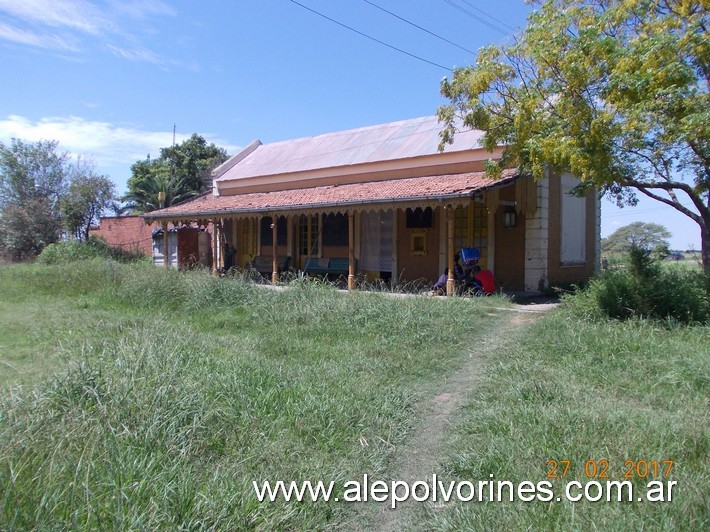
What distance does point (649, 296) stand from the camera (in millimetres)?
8750

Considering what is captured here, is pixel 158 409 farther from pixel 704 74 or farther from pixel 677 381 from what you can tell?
pixel 704 74

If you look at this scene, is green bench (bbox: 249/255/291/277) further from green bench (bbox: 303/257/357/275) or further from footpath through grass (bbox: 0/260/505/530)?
footpath through grass (bbox: 0/260/505/530)

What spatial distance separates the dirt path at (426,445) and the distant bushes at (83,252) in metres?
17.3

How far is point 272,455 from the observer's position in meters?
3.85

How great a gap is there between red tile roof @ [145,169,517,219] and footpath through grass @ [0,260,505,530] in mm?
3761

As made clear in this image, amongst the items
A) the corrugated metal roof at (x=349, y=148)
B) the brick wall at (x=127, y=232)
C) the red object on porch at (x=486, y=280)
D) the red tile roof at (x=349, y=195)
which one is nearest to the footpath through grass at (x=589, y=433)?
the red object on porch at (x=486, y=280)

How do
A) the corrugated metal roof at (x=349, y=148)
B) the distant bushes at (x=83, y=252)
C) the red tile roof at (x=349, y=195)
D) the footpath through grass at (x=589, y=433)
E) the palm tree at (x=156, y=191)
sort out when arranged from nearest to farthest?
the footpath through grass at (x=589, y=433) → the red tile roof at (x=349, y=195) → the corrugated metal roof at (x=349, y=148) → the distant bushes at (x=83, y=252) → the palm tree at (x=156, y=191)

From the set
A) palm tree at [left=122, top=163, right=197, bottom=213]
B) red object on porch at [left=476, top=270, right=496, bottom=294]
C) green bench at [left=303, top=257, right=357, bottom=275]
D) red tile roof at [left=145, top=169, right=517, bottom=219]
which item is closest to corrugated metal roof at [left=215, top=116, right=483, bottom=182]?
red tile roof at [left=145, top=169, right=517, bottom=219]

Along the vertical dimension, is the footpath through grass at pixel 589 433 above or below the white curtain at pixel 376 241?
below

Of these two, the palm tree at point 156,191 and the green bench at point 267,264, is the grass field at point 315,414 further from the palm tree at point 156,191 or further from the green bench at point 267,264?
the palm tree at point 156,191

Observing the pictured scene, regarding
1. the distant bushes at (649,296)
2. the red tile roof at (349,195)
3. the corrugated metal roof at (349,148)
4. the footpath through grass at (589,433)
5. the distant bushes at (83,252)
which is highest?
the corrugated metal roof at (349,148)

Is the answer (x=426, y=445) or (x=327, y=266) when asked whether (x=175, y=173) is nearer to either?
(x=327, y=266)

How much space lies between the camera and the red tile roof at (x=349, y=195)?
12323 millimetres

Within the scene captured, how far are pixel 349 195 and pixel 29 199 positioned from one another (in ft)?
64.5
